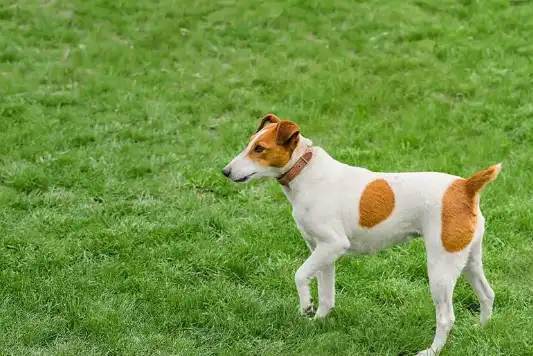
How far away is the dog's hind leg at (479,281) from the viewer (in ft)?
15.6

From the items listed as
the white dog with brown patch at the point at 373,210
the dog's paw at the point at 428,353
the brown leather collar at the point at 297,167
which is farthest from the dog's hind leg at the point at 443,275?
the brown leather collar at the point at 297,167

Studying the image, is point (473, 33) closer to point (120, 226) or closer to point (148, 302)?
point (120, 226)

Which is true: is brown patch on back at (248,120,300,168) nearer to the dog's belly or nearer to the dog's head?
the dog's head

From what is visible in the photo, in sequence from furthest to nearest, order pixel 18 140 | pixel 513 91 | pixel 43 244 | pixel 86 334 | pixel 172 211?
pixel 513 91 < pixel 18 140 < pixel 172 211 < pixel 43 244 < pixel 86 334

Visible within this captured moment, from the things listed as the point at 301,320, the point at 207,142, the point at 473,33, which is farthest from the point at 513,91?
the point at 301,320

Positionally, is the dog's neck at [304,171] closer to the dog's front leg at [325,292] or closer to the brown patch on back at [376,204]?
the brown patch on back at [376,204]

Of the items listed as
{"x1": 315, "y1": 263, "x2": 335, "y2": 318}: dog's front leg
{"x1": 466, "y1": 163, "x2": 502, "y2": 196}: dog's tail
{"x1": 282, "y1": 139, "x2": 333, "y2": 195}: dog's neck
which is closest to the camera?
{"x1": 466, "y1": 163, "x2": 502, "y2": 196}: dog's tail

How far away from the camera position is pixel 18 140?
328 inches

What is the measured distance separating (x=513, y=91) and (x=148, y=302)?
5618 millimetres

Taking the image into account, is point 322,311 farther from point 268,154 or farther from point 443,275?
point 268,154

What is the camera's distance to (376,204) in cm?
472

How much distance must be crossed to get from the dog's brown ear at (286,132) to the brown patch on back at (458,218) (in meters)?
0.94

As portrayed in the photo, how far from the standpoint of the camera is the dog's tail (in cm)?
453

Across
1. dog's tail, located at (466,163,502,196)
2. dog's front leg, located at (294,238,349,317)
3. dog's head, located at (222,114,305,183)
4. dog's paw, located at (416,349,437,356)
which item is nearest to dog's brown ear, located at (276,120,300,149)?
dog's head, located at (222,114,305,183)
